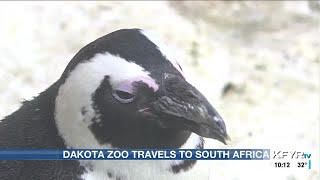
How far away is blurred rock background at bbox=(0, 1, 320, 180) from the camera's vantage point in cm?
179

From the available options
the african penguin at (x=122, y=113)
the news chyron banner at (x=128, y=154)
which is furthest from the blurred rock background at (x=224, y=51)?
the african penguin at (x=122, y=113)

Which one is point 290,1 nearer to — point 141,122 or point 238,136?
point 238,136

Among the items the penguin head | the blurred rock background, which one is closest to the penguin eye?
the penguin head

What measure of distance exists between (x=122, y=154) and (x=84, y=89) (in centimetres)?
11

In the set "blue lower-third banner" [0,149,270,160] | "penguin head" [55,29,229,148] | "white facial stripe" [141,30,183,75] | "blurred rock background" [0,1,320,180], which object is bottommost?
"blue lower-third banner" [0,149,270,160]

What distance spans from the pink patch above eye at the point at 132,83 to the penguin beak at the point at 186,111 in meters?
0.02

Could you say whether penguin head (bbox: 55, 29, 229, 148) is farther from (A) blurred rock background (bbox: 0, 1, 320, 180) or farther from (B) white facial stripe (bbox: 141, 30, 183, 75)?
(A) blurred rock background (bbox: 0, 1, 320, 180)

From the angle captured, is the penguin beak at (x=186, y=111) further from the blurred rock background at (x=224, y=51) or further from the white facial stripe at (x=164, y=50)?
the blurred rock background at (x=224, y=51)

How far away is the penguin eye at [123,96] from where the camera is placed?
1043 mm

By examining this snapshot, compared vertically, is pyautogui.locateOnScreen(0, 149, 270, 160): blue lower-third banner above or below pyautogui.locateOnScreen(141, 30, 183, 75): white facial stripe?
below

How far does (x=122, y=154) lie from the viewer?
3.52 ft

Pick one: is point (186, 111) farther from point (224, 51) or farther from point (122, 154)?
point (224, 51)

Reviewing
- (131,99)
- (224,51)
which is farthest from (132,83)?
(224,51)

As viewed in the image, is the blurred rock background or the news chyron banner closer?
the news chyron banner
